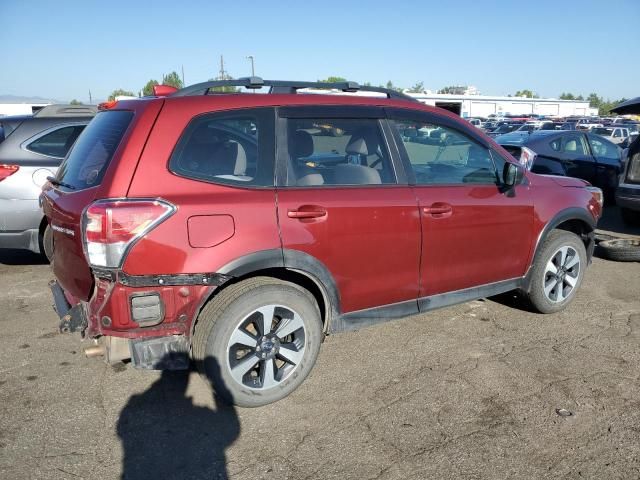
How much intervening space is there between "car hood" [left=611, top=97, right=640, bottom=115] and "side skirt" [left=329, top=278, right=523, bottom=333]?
5062mm

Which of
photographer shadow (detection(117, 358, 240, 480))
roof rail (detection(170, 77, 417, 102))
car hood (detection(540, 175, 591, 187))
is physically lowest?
photographer shadow (detection(117, 358, 240, 480))

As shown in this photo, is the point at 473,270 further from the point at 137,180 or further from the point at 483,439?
the point at 137,180

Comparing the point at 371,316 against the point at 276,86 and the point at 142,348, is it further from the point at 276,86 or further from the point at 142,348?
the point at 276,86

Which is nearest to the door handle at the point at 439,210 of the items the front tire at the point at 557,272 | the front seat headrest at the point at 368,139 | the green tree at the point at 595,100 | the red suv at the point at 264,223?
the red suv at the point at 264,223

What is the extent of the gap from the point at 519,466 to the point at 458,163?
7.19 ft

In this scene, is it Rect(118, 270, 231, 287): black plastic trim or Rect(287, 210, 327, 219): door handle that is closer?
Rect(118, 270, 231, 287): black plastic trim

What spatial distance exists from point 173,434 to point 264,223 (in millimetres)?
1283

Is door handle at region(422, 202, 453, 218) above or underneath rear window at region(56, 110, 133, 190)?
underneath

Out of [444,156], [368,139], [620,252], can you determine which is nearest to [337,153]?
[368,139]

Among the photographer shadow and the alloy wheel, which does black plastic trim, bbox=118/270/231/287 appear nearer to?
the alloy wheel

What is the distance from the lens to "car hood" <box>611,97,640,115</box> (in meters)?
7.59

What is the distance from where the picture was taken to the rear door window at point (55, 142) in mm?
5522

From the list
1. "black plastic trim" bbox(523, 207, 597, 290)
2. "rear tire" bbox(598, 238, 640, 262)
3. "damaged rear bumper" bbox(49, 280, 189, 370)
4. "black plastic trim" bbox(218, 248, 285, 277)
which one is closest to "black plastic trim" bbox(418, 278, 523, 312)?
"black plastic trim" bbox(523, 207, 597, 290)

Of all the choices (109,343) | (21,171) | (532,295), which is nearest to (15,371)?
(109,343)
